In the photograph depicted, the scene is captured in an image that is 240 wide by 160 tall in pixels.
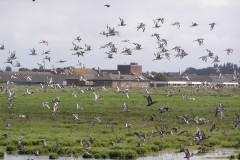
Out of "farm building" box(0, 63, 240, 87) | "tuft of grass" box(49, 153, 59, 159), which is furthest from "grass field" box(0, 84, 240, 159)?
"farm building" box(0, 63, 240, 87)

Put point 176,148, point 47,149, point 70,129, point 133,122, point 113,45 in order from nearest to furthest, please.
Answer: point 113,45, point 47,149, point 176,148, point 70,129, point 133,122

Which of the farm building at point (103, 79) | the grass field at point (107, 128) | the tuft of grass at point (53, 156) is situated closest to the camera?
the tuft of grass at point (53, 156)

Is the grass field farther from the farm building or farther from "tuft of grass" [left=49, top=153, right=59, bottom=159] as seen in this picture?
the farm building

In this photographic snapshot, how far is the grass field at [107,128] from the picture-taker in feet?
162

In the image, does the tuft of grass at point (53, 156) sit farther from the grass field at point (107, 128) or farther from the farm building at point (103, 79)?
the farm building at point (103, 79)

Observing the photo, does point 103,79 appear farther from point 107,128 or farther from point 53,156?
point 53,156

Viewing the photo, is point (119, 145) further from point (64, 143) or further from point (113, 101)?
point (113, 101)

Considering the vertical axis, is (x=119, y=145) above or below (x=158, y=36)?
below

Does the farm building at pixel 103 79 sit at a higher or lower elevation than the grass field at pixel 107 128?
higher

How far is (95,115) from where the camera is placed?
7181 cm

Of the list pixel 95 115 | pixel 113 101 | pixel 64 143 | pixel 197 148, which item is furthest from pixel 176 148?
pixel 113 101

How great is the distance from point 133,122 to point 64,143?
1757 centimetres

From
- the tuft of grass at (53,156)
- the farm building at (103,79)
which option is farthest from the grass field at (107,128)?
the farm building at (103,79)

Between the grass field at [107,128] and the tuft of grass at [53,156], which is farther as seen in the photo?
the grass field at [107,128]
